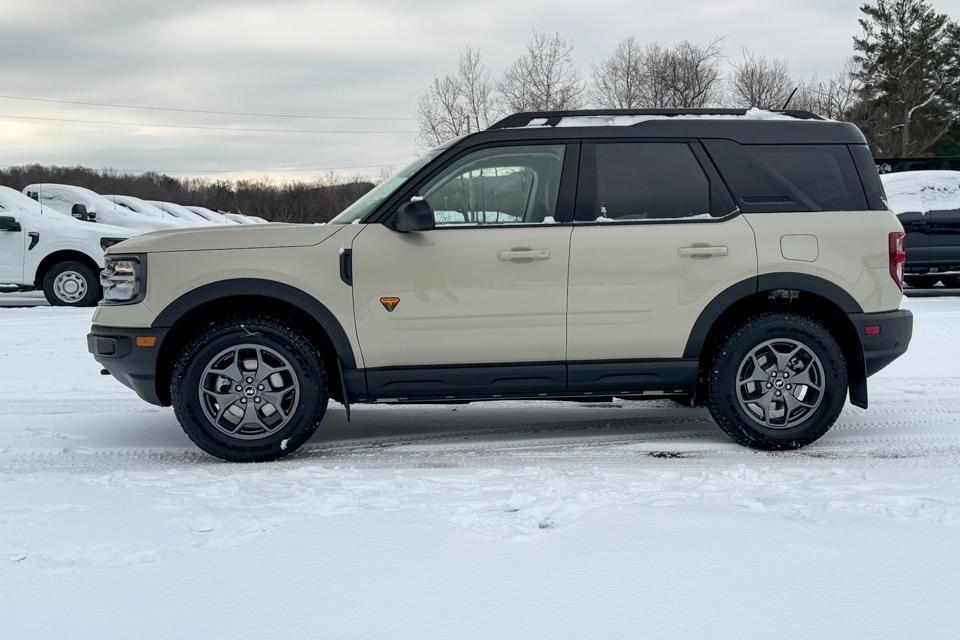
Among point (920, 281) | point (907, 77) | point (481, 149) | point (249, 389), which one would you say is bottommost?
point (249, 389)

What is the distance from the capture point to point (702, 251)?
4.96 meters

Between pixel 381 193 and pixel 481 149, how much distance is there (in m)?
0.63

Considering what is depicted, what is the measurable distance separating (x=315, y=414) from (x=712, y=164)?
250 centimetres

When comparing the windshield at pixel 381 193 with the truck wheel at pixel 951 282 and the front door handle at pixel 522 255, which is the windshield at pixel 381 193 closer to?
the front door handle at pixel 522 255

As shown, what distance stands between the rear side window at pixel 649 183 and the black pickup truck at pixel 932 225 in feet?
31.3

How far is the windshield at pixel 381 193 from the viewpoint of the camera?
500cm

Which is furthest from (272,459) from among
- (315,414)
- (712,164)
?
(712,164)

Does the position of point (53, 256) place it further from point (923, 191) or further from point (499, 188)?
point (923, 191)

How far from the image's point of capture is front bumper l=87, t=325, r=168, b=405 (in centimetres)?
484

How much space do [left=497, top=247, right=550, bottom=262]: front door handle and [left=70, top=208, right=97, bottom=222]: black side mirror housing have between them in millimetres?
15487

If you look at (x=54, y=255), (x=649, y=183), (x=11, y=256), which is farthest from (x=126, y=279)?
(x=11, y=256)

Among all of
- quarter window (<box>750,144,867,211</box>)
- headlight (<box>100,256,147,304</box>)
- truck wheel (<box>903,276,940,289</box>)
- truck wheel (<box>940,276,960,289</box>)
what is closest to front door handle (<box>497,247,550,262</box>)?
quarter window (<box>750,144,867,211</box>)

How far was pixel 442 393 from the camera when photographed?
4918 millimetres

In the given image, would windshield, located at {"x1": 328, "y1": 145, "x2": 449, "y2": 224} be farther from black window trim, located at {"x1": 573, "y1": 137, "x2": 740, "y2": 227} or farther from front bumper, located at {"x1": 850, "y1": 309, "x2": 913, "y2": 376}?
front bumper, located at {"x1": 850, "y1": 309, "x2": 913, "y2": 376}
